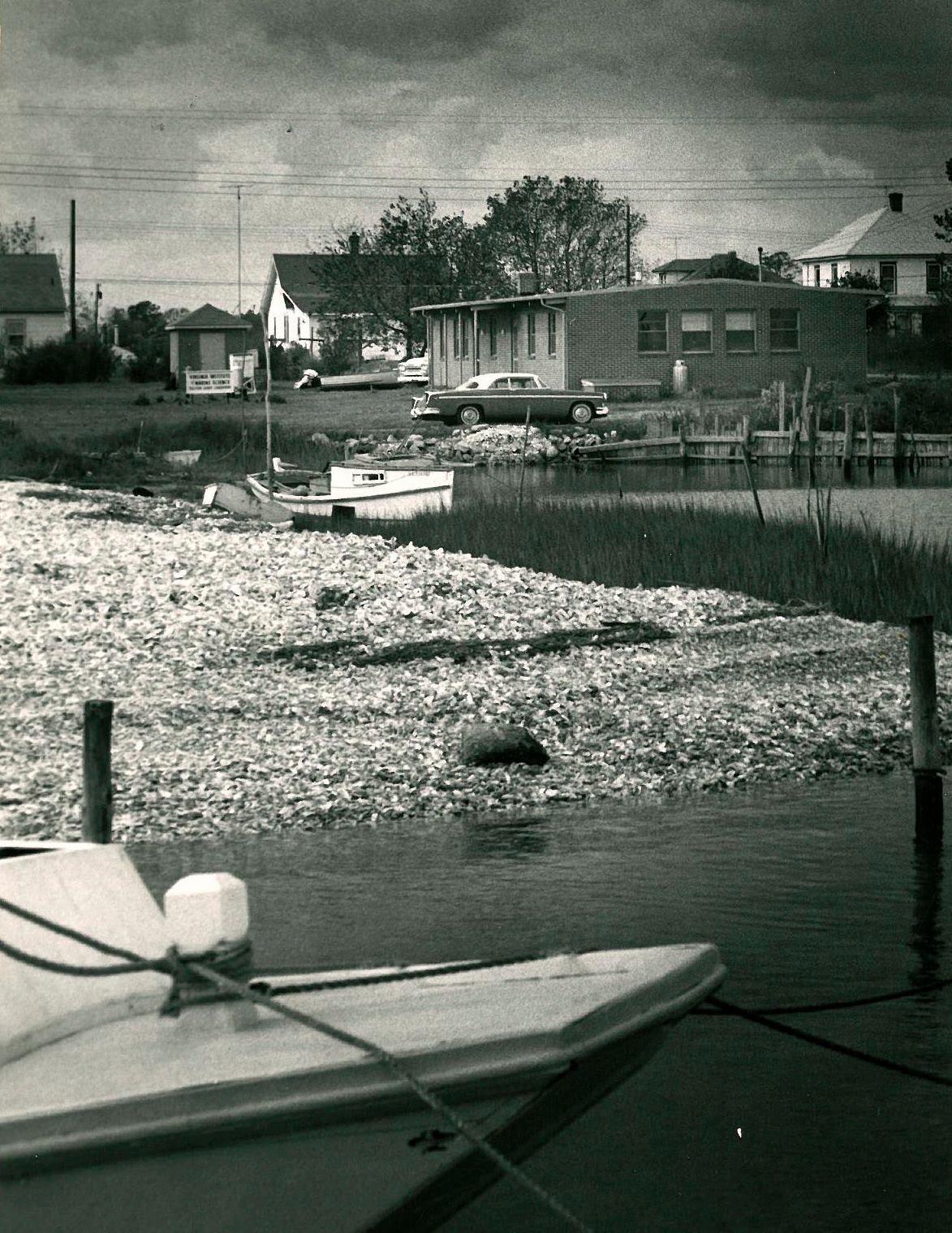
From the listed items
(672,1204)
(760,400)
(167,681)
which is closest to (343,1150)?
(672,1204)

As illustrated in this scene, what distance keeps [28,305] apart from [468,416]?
113ft

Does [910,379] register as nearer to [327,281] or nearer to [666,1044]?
[327,281]

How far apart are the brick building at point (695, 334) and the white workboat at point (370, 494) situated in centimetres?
2954

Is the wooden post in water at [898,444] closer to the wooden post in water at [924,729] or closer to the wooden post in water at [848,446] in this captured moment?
the wooden post in water at [848,446]

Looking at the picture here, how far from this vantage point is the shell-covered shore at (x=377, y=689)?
40.2ft

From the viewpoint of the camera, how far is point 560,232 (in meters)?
88.9

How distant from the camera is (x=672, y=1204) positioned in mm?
6613

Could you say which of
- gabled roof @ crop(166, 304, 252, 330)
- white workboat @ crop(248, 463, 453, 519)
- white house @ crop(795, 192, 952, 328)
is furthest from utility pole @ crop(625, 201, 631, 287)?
white workboat @ crop(248, 463, 453, 519)

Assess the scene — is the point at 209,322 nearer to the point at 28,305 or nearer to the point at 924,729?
the point at 28,305

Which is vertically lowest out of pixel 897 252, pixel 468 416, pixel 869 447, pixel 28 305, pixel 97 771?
pixel 97 771

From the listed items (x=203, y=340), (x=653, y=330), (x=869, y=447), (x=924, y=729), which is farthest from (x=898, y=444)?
(x=924, y=729)

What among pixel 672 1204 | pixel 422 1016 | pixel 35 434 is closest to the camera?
pixel 422 1016

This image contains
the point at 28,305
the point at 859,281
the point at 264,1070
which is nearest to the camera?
the point at 264,1070

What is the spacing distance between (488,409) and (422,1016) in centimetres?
5082
